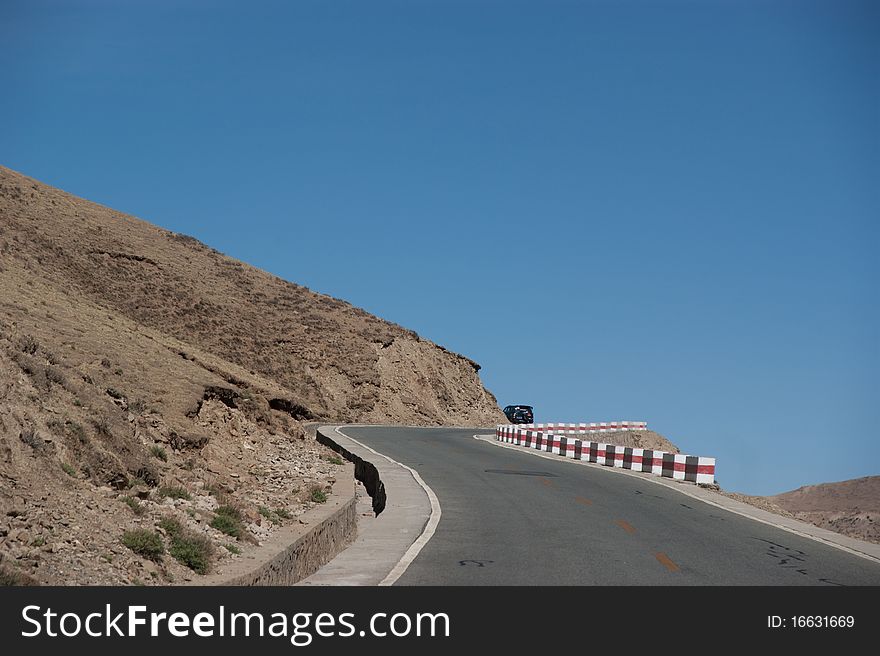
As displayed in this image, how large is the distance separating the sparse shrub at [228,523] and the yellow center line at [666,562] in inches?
297

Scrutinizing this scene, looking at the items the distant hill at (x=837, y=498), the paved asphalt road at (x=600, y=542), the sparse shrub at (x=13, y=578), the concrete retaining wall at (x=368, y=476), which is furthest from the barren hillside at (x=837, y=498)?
the sparse shrub at (x=13, y=578)

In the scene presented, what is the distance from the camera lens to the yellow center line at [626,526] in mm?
17792

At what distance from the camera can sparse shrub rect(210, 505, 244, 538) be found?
18266 mm

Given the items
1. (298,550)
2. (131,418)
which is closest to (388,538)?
(298,550)

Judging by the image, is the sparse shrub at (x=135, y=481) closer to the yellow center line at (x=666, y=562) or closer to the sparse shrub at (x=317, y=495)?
the sparse shrub at (x=317, y=495)

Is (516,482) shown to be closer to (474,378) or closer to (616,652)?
(616,652)

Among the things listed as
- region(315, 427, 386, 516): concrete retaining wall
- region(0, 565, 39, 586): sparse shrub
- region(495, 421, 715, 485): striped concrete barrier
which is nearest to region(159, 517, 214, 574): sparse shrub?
region(0, 565, 39, 586): sparse shrub

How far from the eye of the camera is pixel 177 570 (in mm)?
15352

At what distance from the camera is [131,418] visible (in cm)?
2309

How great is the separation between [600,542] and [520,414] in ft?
237

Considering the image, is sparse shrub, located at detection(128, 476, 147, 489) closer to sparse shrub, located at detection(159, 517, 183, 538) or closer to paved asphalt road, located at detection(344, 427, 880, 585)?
sparse shrub, located at detection(159, 517, 183, 538)

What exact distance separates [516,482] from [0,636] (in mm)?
18083

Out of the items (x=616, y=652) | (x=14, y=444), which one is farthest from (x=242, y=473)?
(x=616, y=652)

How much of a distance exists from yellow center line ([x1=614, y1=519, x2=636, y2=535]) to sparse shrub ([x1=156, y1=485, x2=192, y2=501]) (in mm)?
8101
